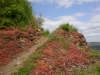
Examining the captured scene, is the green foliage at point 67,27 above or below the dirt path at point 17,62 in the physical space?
above

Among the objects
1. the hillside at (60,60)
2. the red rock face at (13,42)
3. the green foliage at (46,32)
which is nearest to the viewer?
the hillside at (60,60)

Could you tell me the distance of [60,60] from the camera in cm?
1631

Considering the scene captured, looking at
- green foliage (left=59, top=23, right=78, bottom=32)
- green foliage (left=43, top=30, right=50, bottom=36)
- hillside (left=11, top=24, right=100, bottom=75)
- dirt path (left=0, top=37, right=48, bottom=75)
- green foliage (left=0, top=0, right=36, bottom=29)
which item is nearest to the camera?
dirt path (left=0, top=37, right=48, bottom=75)

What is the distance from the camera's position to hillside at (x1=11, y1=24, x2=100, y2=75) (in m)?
14.2

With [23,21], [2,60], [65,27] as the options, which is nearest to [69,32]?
[65,27]

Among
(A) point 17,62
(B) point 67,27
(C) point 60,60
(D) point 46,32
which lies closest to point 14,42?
(A) point 17,62

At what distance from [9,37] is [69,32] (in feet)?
27.5

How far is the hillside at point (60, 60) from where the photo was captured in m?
14.2

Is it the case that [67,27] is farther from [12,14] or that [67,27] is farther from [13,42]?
[13,42]

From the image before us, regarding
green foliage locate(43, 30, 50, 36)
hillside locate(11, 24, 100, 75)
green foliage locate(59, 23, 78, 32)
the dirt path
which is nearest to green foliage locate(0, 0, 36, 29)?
green foliage locate(43, 30, 50, 36)

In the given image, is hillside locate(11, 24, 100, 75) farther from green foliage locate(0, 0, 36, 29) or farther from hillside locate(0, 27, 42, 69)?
green foliage locate(0, 0, 36, 29)

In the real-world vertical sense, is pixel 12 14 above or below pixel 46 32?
above

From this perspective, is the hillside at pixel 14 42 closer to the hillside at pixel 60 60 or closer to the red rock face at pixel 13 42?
the red rock face at pixel 13 42

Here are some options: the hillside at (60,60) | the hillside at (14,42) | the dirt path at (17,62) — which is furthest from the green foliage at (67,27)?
the dirt path at (17,62)
